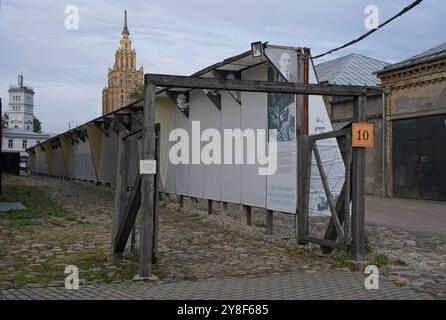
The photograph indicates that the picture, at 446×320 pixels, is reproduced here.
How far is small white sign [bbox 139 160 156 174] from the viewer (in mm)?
6949

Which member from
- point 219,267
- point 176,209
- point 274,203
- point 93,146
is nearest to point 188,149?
point 176,209

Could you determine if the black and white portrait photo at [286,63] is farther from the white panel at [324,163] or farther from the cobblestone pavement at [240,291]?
the cobblestone pavement at [240,291]

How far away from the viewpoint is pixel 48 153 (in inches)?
2021

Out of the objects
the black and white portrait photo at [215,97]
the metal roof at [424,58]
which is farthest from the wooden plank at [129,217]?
the metal roof at [424,58]

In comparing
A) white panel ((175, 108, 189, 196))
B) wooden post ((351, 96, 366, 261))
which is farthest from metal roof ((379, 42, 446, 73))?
wooden post ((351, 96, 366, 261))

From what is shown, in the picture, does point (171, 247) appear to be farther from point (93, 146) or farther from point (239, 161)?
point (93, 146)

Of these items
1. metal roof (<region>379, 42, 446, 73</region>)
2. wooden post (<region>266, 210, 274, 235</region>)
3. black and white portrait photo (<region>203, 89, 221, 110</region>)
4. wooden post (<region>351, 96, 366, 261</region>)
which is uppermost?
metal roof (<region>379, 42, 446, 73</region>)

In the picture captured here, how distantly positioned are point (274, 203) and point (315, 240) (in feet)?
7.05

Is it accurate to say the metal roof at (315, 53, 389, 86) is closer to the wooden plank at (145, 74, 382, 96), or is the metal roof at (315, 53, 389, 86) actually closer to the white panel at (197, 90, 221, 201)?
the white panel at (197, 90, 221, 201)

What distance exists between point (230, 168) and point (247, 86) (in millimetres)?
5424

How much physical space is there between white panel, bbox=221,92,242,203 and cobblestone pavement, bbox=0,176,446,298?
682 millimetres

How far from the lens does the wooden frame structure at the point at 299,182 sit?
6.96m

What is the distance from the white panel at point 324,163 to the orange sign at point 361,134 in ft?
6.45

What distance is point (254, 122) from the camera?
38.7 feet
